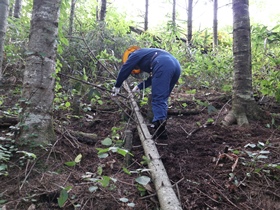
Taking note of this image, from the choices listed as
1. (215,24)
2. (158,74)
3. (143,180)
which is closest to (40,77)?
(143,180)

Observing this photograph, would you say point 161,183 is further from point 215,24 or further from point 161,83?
point 215,24

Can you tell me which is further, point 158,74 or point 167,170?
point 158,74

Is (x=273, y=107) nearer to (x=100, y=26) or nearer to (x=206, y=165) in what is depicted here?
(x=206, y=165)

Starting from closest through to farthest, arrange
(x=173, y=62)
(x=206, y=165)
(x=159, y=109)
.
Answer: (x=206, y=165)
(x=159, y=109)
(x=173, y=62)

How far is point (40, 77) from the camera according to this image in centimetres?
270

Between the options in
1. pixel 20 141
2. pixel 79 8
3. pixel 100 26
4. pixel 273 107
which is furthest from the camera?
pixel 79 8

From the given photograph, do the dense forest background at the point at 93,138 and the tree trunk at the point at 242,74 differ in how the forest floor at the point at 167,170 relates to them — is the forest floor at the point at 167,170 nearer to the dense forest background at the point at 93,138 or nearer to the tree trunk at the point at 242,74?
the dense forest background at the point at 93,138

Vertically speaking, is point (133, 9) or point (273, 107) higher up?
point (133, 9)

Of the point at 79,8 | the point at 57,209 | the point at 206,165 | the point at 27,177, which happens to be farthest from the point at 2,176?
the point at 79,8

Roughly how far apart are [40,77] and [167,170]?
65.0 inches

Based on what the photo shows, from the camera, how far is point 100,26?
6.95m

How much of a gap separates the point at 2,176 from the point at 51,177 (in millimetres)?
403

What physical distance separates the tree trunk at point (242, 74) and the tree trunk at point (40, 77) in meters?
2.48

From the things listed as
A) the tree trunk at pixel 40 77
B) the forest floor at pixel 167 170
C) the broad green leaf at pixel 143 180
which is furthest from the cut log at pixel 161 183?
the tree trunk at pixel 40 77
